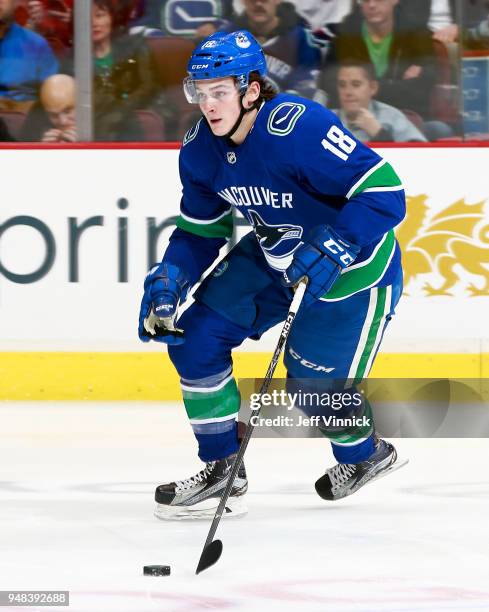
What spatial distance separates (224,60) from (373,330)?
741 mm

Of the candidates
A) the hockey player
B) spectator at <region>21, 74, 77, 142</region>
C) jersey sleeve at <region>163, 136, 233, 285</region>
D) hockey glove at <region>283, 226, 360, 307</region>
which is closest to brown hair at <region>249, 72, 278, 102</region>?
the hockey player

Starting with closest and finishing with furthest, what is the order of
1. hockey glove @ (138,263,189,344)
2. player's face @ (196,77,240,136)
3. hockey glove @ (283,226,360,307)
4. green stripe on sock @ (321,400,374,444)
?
hockey glove @ (283,226,360,307), player's face @ (196,77,240,136), hockey glove @ (138,263,189,344), green stripe on sock @ (321,400,374,444)

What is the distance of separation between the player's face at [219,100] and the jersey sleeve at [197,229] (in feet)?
0.77

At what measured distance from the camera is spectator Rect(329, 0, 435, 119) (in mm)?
4641

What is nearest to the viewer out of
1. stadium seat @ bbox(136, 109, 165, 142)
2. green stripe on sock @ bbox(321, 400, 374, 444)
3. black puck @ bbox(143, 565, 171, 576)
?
black puck @ bbox(143, 565, 171, 576)

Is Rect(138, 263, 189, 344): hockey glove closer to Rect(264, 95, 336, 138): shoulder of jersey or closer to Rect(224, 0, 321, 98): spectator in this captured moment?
Rect(264, 95, 336, 138): shoulder of jersey

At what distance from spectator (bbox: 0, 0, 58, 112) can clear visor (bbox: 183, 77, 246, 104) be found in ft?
6.13

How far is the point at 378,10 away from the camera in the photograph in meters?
4.63

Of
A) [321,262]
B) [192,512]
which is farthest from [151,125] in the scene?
[321,262]

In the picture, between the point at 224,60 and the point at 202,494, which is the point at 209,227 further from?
the point at 202,494

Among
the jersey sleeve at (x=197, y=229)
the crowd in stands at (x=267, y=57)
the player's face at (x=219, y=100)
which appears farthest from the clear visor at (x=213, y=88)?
the crowd in stands at (x=267, y=57)

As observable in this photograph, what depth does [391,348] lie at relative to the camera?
4637 millimetres

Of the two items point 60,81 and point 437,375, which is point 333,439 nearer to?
point 437,375

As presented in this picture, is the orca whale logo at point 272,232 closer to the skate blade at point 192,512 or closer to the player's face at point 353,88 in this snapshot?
the skate blade at point 192,512
